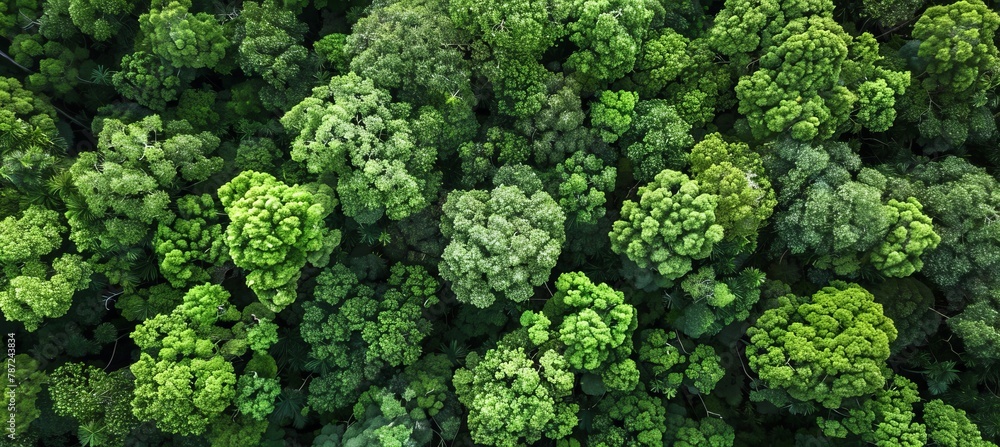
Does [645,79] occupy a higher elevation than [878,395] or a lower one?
higher

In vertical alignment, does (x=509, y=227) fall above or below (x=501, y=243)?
above

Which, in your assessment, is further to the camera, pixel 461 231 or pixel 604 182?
pixel 604 182

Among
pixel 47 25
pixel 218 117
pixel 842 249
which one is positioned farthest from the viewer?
pixel 218 117

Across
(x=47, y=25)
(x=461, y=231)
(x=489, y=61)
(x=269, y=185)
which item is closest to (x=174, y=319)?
(x=269, y=185)

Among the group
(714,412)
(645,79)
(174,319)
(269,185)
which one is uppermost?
(645,79)

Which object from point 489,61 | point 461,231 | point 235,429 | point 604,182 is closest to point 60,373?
point 235,429

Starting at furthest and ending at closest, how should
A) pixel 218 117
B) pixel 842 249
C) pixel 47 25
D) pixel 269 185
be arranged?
pixel 218 117 → pixel 47 25 → pixel 842 249 → pixel 269 185

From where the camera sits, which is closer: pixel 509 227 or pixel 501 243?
pixel 501 243

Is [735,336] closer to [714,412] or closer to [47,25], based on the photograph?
[714,412]
